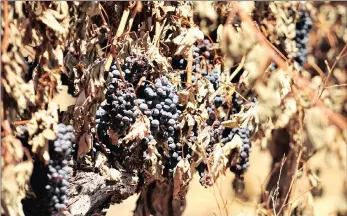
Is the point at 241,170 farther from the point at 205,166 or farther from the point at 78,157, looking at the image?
the point at 78,157

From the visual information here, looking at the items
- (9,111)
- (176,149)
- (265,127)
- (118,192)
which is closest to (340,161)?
(265,127)

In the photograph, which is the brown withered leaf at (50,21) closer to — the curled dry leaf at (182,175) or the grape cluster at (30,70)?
the grape cluster at (30,70)

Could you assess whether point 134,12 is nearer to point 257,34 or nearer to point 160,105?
point 160,105

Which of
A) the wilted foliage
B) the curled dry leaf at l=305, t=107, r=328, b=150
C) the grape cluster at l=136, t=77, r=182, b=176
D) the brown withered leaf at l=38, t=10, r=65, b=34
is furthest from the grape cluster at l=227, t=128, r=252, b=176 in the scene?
the brown withered leaf at l=38, t=10, r=65, b=34

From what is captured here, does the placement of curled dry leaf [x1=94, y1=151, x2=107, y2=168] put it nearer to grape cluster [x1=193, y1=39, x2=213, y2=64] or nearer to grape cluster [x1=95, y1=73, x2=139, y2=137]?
grape cluster [x1=95, y1=73, x2=139, y2=137]

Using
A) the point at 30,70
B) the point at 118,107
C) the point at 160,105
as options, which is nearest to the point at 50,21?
the point at 30,70

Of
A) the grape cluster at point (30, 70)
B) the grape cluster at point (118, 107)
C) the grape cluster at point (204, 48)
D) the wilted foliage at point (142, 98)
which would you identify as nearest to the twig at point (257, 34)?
the wilted foliage at point (142, 98)
